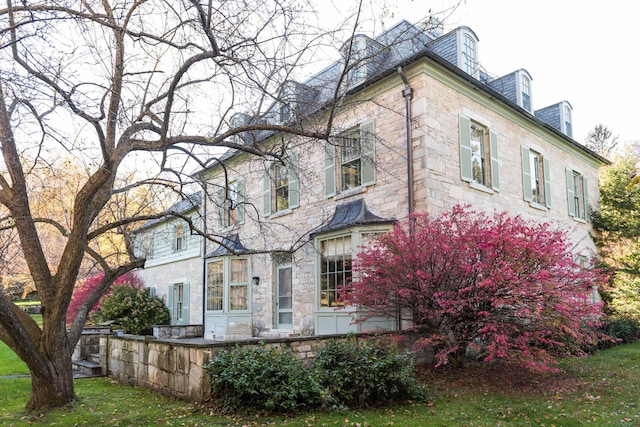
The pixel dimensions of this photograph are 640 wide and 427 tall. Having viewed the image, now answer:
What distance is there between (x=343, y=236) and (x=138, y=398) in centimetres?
507

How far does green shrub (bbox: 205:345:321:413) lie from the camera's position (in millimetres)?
6094

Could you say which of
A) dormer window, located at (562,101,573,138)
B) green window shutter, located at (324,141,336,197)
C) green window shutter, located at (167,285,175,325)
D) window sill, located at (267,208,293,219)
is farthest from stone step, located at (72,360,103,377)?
dormer window, located at (562,101,573,138)

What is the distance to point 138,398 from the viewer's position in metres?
7.41

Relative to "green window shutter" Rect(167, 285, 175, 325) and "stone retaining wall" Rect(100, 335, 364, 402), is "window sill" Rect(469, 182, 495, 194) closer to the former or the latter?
"stone retaining wall" Rect(100, 335, 364, 402)

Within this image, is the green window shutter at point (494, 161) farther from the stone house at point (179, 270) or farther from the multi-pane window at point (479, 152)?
the stone house at point (179, 270)

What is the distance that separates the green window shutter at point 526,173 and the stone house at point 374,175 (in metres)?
0.06

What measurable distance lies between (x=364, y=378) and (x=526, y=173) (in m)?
8.75

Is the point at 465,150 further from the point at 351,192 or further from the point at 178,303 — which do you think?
the point at 178,303

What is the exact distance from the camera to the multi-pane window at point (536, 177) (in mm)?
13062

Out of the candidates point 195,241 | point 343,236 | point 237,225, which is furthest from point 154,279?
point 343,236

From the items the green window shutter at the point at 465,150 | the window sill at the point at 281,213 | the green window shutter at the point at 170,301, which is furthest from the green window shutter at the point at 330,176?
the green window shutter at the point at 170,301

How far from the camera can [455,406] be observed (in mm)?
6504

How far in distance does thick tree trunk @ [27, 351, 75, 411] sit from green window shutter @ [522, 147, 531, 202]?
11.1 metres

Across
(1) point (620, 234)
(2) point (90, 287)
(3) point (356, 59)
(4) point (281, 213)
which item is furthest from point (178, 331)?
(1) point (620, 234)
